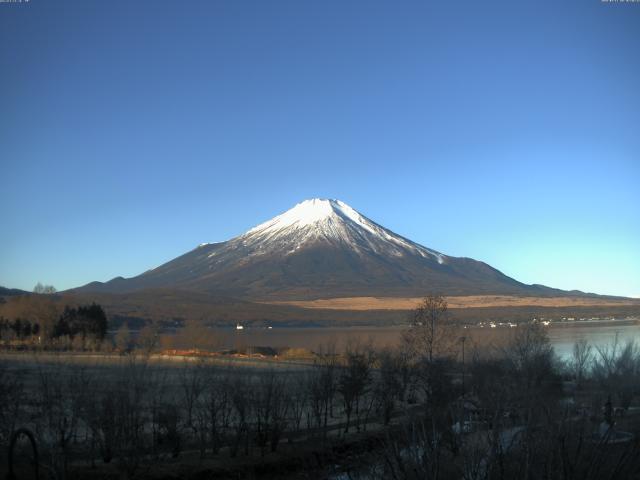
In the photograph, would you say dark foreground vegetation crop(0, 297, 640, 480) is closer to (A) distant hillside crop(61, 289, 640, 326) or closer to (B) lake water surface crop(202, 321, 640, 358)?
(B) lake water surface crop(202, 321, 640, 358)

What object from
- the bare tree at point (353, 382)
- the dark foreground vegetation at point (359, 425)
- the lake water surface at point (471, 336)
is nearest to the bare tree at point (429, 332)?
the dark foreground vegetation at point (359, 425)

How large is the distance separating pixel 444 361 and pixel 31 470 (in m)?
17.8

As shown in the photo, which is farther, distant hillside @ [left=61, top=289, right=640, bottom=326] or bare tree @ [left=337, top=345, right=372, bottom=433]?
distant hillside @ [left=61, top=289, right=640, bottom=326]

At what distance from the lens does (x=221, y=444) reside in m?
Result: 17.9

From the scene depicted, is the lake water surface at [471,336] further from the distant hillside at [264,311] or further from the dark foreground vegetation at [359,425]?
the distant hillside at [264,311]

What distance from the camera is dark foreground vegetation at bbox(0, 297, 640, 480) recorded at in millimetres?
5508

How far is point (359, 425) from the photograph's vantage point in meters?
21.2

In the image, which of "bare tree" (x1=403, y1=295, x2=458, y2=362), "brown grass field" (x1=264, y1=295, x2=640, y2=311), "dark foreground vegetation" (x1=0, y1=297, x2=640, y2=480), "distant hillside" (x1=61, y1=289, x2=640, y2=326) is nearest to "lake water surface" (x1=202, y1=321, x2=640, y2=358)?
"bare tree" (x1=403, y1=295, x2=458, y2=362)

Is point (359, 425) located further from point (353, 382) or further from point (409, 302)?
point (409, 302)

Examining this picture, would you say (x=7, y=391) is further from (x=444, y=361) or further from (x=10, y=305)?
(x=10, y=305)

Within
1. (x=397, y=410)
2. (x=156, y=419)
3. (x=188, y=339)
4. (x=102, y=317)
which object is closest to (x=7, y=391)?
(x=156, y=419)

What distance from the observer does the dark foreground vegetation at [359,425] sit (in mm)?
5508

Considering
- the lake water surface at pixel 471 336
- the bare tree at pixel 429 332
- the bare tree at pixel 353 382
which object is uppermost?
the bare tree at pixel 429 332

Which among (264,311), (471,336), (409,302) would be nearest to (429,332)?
(471,336)
